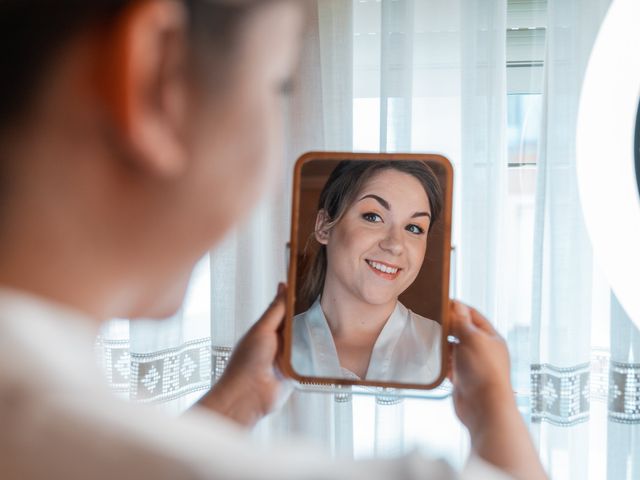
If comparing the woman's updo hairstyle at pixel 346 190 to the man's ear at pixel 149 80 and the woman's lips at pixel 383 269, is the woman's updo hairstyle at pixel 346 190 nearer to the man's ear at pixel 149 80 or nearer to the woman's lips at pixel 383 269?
the woman's lips at pixel 383 269

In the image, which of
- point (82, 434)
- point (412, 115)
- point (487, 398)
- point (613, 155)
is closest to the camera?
point (82, 434)

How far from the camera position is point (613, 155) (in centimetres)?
108

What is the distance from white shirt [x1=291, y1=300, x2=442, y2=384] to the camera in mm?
771

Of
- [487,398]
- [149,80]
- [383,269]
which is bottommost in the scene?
[487,398]

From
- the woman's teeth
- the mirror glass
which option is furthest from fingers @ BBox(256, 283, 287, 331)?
the woman's teeth

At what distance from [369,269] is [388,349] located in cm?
10

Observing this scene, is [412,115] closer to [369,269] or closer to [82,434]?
[369,269]

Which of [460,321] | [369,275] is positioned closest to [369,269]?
[369,275]

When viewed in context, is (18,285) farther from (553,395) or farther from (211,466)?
(553,395)

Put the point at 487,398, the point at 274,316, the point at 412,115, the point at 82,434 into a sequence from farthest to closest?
the point at 412,115 < the point at 274,316 < the point at 487,398 < the point at 82,434

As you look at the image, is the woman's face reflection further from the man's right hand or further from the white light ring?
the white light ring

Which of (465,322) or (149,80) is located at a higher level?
(149,80)

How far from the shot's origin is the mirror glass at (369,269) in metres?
0.78

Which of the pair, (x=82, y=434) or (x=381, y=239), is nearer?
(x=82, y=434)
